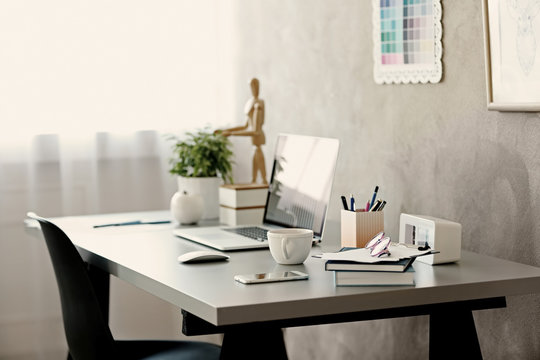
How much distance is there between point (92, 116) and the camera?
3.33m

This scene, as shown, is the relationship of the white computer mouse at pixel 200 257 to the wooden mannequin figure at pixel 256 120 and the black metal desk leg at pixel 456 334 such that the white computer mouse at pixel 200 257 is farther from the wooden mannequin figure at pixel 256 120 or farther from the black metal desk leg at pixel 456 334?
the wooden mannequin figure at pixel 256 120

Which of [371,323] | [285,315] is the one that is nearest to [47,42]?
[371,323]

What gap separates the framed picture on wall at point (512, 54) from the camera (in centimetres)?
183

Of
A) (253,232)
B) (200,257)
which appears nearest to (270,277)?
(200,257)

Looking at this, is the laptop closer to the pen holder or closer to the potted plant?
the pen holder

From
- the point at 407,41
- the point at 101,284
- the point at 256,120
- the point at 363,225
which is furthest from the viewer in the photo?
the point at 256,120

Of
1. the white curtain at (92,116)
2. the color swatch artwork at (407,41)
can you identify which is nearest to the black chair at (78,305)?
the color swatch artwork at (407,41)

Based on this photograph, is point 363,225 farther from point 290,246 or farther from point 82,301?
point 82,301

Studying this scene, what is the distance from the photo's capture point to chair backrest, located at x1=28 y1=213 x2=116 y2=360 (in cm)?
195

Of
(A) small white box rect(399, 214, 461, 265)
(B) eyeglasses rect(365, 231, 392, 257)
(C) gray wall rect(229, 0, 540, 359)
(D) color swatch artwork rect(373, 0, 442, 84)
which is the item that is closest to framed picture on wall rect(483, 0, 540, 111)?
(C) gray wall rect(229, 0, 540, 359)

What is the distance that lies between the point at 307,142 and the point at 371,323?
624 millimetres

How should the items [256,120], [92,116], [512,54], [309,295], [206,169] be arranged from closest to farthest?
[309,295]
[512,54]
[256,120]
[206,169]
[92,116]

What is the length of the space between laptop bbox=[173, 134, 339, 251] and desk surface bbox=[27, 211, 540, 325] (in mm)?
113

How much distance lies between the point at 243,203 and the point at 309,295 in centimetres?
104
